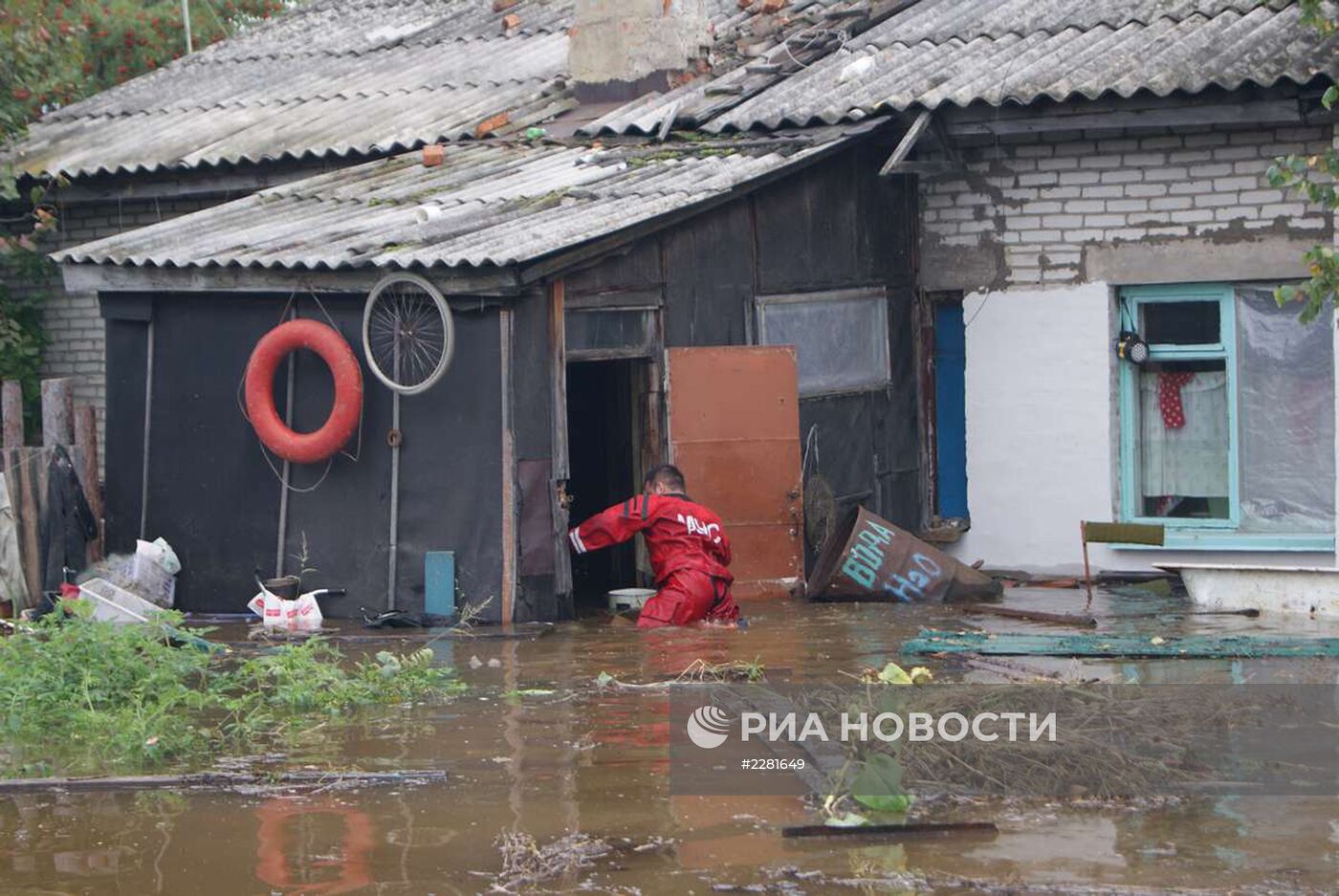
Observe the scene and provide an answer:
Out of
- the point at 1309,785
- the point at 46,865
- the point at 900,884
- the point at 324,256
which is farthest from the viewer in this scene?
the point at 324,256

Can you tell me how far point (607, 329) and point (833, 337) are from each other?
86.6 inches

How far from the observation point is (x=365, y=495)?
12.1 meters

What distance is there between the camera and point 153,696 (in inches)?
354

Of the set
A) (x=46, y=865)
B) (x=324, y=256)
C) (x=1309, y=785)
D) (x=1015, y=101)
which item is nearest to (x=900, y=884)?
(x=1309, y=785)

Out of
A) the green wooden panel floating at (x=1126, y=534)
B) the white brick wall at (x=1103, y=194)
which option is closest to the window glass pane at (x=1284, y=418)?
the white brick wall at (x=1103, y=194)

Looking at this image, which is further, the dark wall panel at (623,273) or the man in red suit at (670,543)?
the dark wall panel at (623,273)

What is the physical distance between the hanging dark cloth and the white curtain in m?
7.24

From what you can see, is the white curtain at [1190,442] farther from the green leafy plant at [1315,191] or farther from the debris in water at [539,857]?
the debris in water at [539,857]

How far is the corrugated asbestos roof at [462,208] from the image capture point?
1153 centimetres

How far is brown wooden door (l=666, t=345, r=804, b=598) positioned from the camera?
12.6 m

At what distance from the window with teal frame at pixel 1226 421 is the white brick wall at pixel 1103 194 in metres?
0.48

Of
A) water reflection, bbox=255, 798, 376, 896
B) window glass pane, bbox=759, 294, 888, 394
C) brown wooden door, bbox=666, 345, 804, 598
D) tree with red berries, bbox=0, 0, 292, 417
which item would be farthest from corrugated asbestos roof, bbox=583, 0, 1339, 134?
water reflection, bbox=255, 798, 376, 896

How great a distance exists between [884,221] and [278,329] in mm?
4708

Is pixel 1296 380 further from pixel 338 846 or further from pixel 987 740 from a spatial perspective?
pixel 338 846
